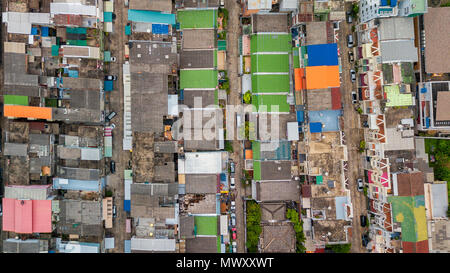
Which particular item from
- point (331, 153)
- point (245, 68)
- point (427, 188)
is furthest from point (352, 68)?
point (427, 188)

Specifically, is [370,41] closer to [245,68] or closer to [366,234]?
[245,68]

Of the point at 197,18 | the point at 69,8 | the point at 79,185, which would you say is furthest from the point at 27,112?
the point at 197,18

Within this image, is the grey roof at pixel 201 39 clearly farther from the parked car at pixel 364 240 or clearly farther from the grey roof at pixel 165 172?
the parked car at pixel 364 240

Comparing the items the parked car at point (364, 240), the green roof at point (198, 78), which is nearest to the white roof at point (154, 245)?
the green roof at point (198, 78)

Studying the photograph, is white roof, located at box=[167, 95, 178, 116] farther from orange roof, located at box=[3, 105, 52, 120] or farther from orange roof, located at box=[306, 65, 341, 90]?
orange roof, located at box=[306, 65, 341, 90]

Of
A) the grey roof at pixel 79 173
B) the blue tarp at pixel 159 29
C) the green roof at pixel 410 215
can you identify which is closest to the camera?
the green roof at pixel 410 215

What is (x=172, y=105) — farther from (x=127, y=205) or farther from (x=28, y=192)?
(x=28, y=192)

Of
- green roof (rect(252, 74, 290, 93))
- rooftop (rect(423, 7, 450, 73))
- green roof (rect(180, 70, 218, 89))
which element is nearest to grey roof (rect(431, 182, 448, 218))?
rooftop (rect(423, 7, 450, 73))
